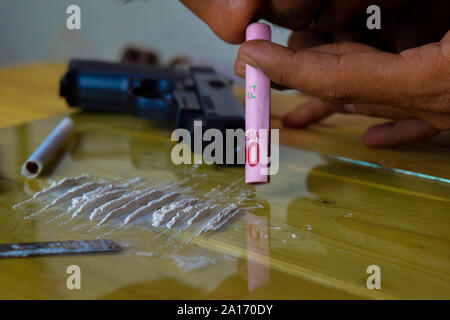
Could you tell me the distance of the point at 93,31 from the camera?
1.86 meters

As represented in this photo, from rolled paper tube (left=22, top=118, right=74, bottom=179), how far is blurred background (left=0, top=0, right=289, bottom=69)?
3.21 ft

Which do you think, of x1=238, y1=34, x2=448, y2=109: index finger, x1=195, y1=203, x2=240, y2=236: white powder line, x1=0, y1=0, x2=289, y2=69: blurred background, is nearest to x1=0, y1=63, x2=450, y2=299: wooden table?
x1=195, y1=203, x2=240, y2=236: white powder line

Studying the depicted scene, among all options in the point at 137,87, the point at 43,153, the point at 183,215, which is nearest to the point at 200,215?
the point at 183,215

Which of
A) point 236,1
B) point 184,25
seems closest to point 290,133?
point 236,1

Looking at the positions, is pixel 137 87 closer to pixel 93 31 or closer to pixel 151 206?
pixel 151 206

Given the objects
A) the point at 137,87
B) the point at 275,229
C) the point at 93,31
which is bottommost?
the point at 275,229

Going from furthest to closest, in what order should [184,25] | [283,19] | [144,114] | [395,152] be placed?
[184,25] < [144,114] < [395,152] < [283,19]

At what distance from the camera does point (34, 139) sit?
0.72 m

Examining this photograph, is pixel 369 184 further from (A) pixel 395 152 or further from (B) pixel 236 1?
(B) pixel 236 1

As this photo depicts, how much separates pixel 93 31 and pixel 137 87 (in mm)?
1124

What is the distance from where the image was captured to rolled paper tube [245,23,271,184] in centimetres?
52

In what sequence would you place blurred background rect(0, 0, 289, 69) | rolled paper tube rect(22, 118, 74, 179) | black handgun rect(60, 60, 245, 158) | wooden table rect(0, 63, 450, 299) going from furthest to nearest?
blurred background rect(0, 0, 289, 69) → black handgun rect(60, 60, 245, 158) → rolled paper tube rect(22, 118, 74, 179) → wooden table rect(0, 63, 450, 299)

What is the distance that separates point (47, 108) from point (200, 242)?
59 centimetres

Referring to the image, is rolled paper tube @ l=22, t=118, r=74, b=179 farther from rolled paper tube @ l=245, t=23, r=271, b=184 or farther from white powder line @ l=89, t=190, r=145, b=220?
rolled paper tube @ l=245, t=23, r=271, b=184
